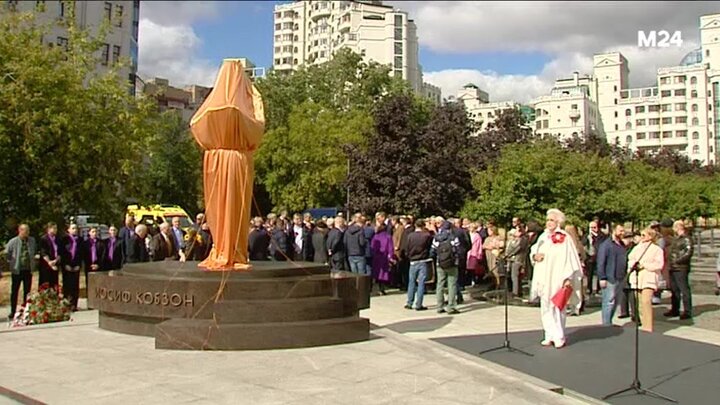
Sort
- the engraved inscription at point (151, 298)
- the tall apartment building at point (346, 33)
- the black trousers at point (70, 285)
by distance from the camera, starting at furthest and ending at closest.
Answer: the tall apartment building at point (346, 33), the black trousers at point (70, 285), the engraved inscription at point (151, 298)

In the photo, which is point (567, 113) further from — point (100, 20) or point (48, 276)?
point (48, 276)

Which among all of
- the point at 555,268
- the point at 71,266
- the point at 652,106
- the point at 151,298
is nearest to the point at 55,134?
the point at 71,266

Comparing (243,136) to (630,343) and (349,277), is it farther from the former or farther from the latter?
(630,343)

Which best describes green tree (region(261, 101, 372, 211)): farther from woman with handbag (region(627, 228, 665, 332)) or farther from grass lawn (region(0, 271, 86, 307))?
woman with handbag (region(627, 228, 665, 332))

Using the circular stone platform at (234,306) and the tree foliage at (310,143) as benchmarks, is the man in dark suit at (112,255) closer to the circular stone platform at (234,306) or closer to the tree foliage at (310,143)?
the circular stone platform at (234,306)

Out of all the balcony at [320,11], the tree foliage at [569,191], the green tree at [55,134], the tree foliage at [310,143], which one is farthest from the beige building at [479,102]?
the green tree at [55,134]

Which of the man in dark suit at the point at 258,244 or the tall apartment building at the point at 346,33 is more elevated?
the tall apartment building at the point at 346,33

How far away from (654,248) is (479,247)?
226 inches

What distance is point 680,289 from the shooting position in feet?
48.6

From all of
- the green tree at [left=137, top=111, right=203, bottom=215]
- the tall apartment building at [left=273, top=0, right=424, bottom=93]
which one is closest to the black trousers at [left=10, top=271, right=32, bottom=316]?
the green tree at [left=137, top=111, right=203, bottom=215]

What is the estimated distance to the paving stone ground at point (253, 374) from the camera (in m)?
7.02

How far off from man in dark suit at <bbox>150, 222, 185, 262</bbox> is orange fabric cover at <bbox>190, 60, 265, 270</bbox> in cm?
505

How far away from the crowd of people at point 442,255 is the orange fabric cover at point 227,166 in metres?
4.25

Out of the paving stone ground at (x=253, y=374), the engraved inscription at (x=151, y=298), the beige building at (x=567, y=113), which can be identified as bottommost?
the paving stone ground at (x=253, y=374)
